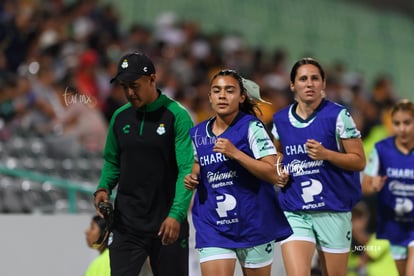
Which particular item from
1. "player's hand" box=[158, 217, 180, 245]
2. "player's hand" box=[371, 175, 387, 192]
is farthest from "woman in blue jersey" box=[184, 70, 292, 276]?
"player's hand" box=[371, 175, 387, 192]

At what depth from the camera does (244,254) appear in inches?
273

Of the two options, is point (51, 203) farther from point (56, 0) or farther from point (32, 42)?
point (56, 0)

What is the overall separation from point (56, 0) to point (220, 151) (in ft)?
28.0

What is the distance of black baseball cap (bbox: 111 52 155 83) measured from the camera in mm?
6809

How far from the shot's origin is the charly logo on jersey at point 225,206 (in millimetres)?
6891

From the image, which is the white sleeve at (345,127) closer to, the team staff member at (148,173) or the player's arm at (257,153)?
the player's arm at (257,153)

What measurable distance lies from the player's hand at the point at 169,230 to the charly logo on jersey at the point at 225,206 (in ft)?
1.06

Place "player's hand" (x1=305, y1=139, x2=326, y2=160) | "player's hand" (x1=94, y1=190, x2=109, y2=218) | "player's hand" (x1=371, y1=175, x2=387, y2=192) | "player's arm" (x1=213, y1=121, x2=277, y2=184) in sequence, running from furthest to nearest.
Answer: "player's hand" (x1=371, y1=175, x2=387, y2=192) < "player's hand" (x1=305, y1=139, x2=326, y2=160) < "player's hand" (x1=94, y1=190, x2=109, y2=218) < "player's arm" (x1=213, y1=121, x2=277, y2=184)

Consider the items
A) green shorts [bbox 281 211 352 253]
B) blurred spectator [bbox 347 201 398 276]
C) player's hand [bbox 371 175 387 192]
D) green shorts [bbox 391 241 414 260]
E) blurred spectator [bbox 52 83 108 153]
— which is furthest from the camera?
blurred spectator [bbox 52 83 108 153]

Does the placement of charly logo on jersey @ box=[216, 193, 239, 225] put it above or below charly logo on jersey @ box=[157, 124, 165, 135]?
below

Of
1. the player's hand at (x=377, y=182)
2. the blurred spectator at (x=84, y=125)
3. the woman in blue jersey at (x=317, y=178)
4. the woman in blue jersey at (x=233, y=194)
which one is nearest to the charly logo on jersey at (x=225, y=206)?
the woman in blue jersey at (x=233, y=194)

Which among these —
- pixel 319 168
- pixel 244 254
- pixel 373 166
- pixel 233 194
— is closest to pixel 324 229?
pixel 319 168

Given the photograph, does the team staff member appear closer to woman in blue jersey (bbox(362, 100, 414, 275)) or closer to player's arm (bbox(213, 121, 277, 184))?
player's arm (bbox(213, 121, 277, 184))

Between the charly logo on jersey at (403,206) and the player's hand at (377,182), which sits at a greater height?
the player's hand at (377,182)
